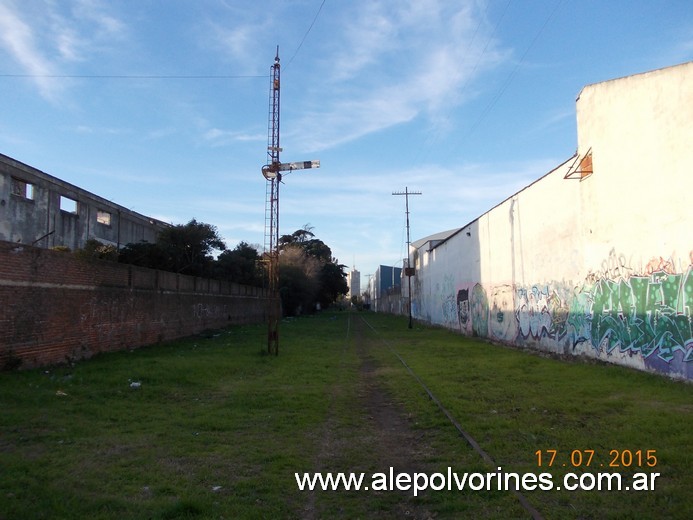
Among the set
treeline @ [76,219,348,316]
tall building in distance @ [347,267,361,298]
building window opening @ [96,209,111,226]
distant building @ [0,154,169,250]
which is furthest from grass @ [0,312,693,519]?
tall building in distance @ [347,267,361,298]

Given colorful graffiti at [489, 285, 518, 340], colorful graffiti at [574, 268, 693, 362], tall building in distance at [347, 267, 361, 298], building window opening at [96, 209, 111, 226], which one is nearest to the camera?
colorful graffiti at [574, 268, 693, 362]

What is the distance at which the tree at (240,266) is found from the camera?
147 ft

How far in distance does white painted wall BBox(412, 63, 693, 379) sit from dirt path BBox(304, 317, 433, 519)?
6127 millimetres

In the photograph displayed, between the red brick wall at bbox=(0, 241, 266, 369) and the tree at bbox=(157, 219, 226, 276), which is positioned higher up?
the tree at bbox=(157, 219, 226, 276)

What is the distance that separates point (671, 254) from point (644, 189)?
70.0 inches

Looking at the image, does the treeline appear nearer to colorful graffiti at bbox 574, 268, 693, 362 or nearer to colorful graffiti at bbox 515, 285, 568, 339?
colorful graffiti at bbox 515, 285, 568, 339

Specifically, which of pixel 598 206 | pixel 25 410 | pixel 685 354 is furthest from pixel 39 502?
pixel 598 206

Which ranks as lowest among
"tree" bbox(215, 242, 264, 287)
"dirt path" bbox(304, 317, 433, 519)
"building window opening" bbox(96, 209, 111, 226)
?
"dirt path" bbox(304, 317, 433, 519)

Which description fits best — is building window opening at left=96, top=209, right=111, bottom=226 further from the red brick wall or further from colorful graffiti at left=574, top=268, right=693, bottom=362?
colorful graffiti at left=574, top=268, right=693, bottom=362

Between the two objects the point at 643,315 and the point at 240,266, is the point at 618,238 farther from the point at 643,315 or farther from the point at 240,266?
the point at 240,266

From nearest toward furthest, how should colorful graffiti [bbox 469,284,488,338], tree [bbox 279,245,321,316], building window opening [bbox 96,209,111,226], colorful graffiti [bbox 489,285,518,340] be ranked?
1. colorful graffiti [bbox 489,285,518,340]
2. colorful graffiti [bbox 469,284,488,338]
3. building window opening [bbox 96,209,111,226]
4. tree [bbox 279,245,321,316]

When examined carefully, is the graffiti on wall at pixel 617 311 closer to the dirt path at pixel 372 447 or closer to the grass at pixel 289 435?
the grass at pixel 289 435

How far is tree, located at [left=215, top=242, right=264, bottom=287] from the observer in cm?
4466

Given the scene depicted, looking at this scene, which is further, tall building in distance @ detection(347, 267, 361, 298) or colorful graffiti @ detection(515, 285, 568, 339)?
tall building in distance @ detection(347, 267, 361, 298)
